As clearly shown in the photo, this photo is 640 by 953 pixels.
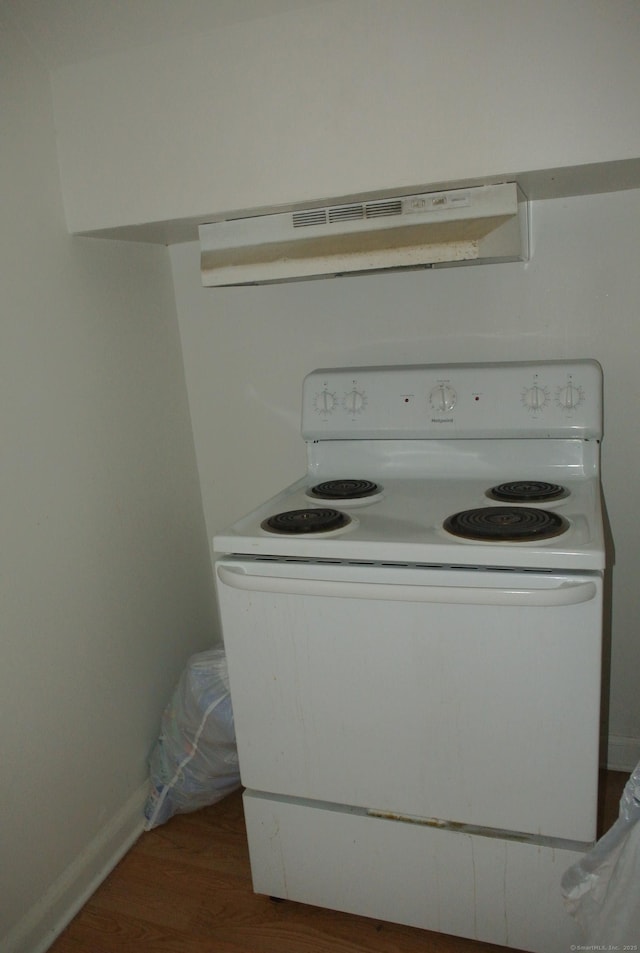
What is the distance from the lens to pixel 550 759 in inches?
50.2

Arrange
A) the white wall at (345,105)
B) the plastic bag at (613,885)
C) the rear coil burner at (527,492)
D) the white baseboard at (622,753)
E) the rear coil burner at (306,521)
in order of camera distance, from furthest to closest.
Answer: the white baseboard at (622,753)
the rear coil burner at (527,492)
the rear coil burner at (306,521)
the white wall at (345,105)
the plastic bag at (613,885)

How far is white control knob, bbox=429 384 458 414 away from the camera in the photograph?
1.74 meters

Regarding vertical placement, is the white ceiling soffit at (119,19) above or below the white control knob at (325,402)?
above

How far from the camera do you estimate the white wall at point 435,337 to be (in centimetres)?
171

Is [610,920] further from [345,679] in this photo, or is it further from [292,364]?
[292,364]

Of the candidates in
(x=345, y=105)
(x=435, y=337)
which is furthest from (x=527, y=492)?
(x=345, y=105)

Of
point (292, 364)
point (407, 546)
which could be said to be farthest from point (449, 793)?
point (292, 364)

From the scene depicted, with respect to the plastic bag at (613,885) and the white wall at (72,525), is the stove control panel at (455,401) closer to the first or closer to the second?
the white wall at (72,525)

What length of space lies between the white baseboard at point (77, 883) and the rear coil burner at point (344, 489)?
0.96m

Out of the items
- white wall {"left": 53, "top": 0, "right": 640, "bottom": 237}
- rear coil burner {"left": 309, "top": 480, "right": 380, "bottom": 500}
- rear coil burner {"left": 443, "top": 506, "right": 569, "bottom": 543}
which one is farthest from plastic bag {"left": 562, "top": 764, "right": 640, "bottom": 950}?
white wall {"left": 53, "top": 0, "right": 640, "bottom": 237}

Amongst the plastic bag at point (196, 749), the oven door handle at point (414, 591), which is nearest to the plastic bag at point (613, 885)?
the oven door handle at point (414, 591)

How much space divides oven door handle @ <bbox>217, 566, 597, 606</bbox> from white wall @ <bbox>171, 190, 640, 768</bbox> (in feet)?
2.43

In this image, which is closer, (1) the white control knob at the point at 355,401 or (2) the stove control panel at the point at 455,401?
(2) the stove control panel at the point at 455,401

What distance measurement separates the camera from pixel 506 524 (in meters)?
1.31
